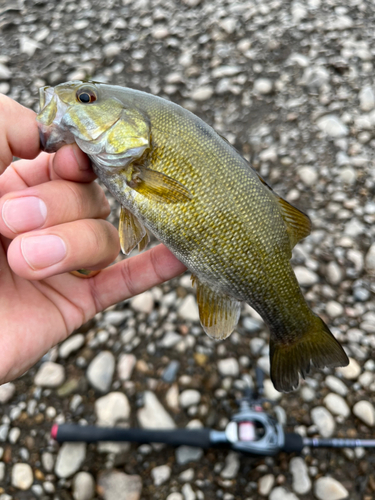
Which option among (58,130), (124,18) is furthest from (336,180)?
(124,18)

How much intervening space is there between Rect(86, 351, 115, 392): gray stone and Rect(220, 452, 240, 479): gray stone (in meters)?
0.96

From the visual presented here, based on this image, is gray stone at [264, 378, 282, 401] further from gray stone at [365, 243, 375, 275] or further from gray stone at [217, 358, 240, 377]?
gray stone at [365, 243, 375, 275]

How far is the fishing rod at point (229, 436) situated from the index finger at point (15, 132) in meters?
1.75

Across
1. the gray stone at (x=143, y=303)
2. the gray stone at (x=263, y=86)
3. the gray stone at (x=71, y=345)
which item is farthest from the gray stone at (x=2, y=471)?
the gray stone at (x=263, y=86)

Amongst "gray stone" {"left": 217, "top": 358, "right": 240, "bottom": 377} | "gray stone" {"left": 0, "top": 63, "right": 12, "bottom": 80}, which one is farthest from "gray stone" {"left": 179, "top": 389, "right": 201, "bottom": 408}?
"gray stone" {"left": 0, "top": 63, "right": 12, "bottom": 80}

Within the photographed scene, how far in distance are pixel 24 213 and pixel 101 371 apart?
156 cm

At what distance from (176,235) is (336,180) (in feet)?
8.19

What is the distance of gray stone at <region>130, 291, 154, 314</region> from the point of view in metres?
3.10

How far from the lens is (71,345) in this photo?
2.92m

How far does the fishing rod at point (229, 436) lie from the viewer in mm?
2348

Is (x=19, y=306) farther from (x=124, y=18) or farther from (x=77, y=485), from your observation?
(x=124, y=18)

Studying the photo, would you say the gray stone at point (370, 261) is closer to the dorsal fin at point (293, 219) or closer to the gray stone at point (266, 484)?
the dorsal fin at point (293, 219)

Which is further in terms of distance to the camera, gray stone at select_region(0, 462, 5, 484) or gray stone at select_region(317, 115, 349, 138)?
gray stone at select_region(317, 115, 349, 138)

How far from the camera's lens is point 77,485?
2.40 metres
